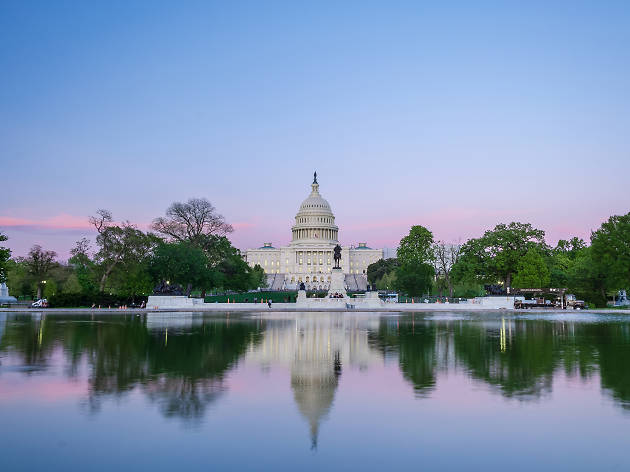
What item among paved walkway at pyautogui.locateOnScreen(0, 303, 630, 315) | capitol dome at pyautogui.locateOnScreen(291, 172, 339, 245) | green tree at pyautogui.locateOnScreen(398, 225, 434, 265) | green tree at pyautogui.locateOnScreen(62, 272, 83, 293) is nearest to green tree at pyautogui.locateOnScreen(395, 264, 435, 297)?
green tree at pyautogui.locateOnScreen(398, 225, 434, 265)

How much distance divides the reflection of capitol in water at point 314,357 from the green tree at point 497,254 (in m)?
51.3

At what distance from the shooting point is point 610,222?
66.3 m

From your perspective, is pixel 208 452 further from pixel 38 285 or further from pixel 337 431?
pixel 38 285

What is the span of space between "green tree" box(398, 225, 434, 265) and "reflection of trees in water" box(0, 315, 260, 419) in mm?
56790

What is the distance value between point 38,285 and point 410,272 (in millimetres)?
49562

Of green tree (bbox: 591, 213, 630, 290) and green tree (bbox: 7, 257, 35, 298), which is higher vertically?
green tree (bbox: 591, 213, 630, 290)

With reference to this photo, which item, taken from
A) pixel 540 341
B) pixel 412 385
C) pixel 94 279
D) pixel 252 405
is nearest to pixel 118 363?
pixel 252 405

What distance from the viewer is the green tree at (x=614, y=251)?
62188 millimetres

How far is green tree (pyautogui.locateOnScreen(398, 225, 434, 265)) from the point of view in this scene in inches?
3352

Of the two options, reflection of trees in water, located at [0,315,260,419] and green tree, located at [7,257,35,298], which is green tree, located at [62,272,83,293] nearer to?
green tree, located at [7,257,35,298]

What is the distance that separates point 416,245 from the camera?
8725 centimetres

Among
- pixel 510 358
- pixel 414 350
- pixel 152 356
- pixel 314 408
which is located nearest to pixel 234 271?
pixel 414 350

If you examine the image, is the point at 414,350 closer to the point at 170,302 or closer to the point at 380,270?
the point at 170,302

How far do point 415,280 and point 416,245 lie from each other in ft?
42.8
